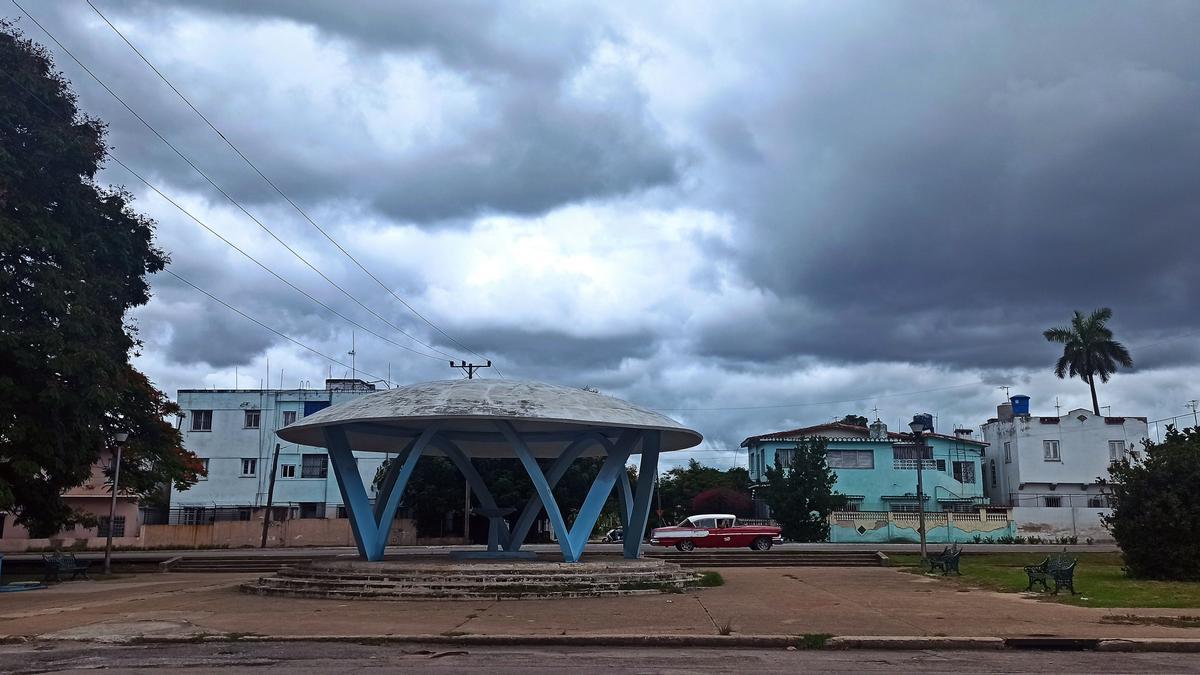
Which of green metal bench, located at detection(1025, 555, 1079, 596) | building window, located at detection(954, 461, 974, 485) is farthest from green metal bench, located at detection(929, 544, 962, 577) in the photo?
building window, located at detection(954, 461, 974, 485)

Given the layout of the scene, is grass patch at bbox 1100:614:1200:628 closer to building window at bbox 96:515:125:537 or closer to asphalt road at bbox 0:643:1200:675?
asphalt road at bbox 0:643:1200:675

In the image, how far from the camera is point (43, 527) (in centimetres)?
2756

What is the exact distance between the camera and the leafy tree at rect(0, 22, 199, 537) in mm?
23609

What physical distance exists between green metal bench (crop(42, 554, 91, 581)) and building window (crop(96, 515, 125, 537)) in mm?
24086

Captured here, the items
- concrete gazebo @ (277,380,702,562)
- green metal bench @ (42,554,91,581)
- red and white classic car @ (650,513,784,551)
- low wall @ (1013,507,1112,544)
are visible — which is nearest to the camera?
concrete gazebo @ (277,380,702,562)

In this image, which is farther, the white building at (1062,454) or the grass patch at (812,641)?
the white building at (1062,454)

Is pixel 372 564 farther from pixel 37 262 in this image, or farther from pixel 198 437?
pixel 198 437

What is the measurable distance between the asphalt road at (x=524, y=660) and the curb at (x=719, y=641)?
278 mm

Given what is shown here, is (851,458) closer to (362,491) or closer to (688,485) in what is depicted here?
(688,485)

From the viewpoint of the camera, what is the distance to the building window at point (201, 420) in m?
56.2

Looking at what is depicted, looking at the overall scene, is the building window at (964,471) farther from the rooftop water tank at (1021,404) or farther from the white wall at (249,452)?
the white wall at (249,452)

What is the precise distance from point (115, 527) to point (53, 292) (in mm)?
31874

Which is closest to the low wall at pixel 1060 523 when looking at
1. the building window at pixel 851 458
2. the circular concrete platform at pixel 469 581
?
the building window at pixel 851 458

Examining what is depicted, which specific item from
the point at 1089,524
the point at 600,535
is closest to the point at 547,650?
the point at 1089,524
